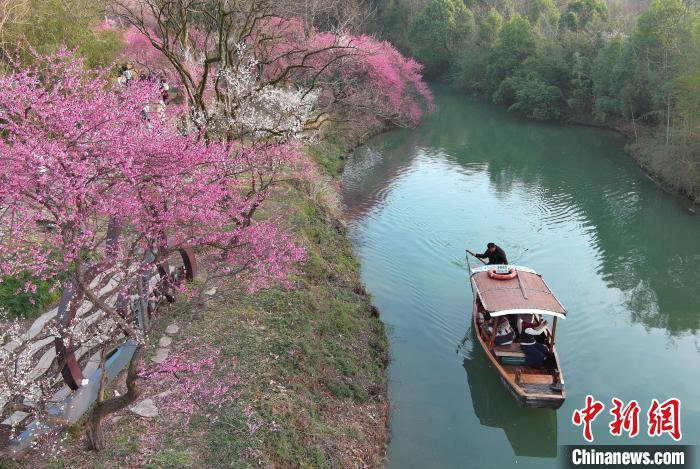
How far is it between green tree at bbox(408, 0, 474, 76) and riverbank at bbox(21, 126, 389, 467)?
132 ft

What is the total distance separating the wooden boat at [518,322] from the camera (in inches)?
373

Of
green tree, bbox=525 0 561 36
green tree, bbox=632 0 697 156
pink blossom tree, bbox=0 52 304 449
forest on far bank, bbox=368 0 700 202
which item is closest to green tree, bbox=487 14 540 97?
forest on far bank, bbox=368 0 700 202

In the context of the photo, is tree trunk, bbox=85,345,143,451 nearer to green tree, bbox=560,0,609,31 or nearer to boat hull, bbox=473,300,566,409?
boat hull, bbox=473,300,566,409

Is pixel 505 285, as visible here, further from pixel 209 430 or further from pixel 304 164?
pixel 304 164

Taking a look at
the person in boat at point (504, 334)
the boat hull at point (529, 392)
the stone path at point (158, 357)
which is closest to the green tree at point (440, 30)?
the person in boat at point (504, 334)

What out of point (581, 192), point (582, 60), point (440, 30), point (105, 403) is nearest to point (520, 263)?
point (581, 192)

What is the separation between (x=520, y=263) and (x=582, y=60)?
26.0m

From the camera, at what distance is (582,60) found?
3550 cm

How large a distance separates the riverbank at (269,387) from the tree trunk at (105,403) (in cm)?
21

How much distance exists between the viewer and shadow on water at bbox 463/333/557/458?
376 inches

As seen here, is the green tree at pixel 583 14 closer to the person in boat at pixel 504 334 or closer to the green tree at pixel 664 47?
the green tree at pixel 664 47

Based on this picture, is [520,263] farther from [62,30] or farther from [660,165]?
[62,30]

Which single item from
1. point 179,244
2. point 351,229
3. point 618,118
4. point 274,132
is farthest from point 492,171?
point 179,244

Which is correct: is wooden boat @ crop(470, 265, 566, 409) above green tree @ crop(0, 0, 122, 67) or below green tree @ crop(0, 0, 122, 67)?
below
